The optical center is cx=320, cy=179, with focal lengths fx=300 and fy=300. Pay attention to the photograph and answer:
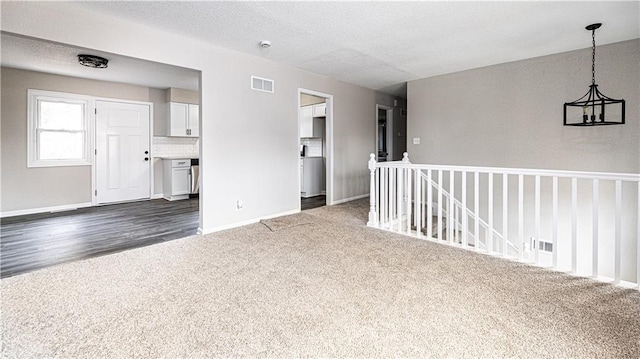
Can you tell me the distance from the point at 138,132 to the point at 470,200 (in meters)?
6.48

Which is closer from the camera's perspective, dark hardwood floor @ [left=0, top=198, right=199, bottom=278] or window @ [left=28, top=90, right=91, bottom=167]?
dark hardwood floor @ [left=0, top=198, right=199, bottom=278]

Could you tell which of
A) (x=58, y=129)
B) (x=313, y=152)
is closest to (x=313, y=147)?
(x=313, y=152)

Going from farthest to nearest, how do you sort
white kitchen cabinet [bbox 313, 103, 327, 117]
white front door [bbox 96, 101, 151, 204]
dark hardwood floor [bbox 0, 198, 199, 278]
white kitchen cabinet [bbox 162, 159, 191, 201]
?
1. white kitchen cabinet [bbox 313, 103, 327, 117]
2. white kitchen cabinet [bbox 162, 159, 191, 201]
3. white front door [bbox 96, 101, 151, 204]
4. dark hardwood floor [bbox 0, 198, 199, 278]

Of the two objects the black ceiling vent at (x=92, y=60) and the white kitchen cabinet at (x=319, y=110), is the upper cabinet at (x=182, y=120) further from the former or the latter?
the white kitchen cabinet at (x=319, y=110)

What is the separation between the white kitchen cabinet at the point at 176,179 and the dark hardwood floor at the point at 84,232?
739mm

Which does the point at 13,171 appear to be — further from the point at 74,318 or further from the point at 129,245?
the point at 74,318

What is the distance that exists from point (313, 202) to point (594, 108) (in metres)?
4.39

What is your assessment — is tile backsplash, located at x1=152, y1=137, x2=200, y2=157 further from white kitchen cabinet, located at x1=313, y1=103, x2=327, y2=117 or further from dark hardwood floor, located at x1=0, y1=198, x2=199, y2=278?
white kitchen cabinet, located at x1=313, y1=103, x2=327, y2=117

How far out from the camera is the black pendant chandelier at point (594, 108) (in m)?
3.61

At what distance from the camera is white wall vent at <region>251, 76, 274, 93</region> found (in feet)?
13.7

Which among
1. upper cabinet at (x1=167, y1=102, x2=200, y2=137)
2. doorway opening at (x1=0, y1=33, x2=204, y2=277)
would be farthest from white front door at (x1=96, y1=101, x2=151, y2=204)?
upper cabinet at (x1=167, y1=102, x2=200, y2=137)

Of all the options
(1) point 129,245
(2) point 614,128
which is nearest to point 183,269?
(1) point 129,245

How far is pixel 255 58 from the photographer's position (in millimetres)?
4145

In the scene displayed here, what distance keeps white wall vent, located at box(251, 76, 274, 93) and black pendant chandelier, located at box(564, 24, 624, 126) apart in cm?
397
